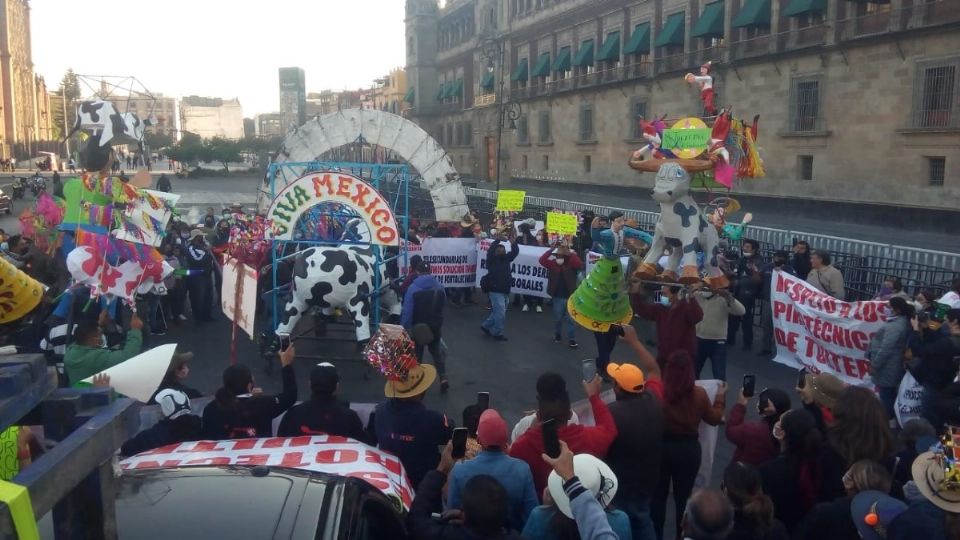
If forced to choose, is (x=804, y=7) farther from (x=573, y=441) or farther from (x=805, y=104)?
(x=573, y=441)

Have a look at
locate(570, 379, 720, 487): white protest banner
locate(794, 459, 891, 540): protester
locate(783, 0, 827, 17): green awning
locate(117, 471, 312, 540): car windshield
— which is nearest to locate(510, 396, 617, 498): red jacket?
locate(794, 459, 891, 540): protester

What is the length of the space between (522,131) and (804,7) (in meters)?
26.2

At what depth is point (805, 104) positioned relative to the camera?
28.8 meters

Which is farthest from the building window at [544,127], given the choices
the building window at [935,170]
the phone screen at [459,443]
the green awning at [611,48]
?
the phone screen at [459,443]

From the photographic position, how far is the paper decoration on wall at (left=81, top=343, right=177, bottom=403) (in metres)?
4.97

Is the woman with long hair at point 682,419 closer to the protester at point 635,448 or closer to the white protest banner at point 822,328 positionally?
the protester at point 635,448

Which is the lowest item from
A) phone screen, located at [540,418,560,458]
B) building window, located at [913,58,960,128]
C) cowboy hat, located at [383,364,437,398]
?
cowboy hat, located at [383,364,437,398]

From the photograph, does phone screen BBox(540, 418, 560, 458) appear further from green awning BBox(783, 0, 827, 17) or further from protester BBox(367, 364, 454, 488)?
green awning BBox(783, 0, 827, 17)

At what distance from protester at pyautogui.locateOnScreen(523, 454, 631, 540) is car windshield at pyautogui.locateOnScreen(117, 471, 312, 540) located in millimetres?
1161

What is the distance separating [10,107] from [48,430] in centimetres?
9094

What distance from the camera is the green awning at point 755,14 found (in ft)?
97.5

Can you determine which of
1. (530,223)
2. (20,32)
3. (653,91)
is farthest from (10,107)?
(530,223)

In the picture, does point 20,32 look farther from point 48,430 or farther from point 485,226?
point 48,430

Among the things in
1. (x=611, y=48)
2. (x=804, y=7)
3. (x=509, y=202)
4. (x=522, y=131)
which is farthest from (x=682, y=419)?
(x=522, y=131)
